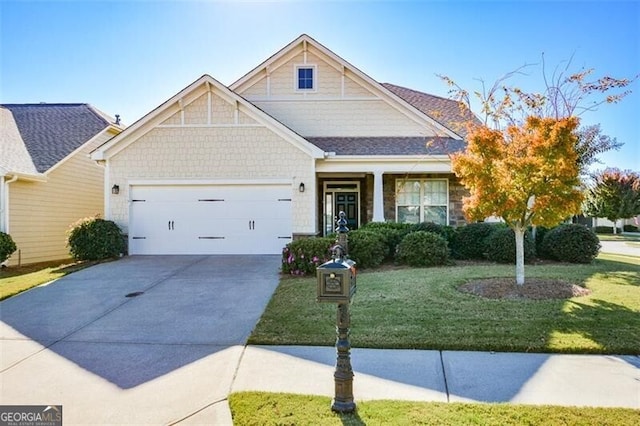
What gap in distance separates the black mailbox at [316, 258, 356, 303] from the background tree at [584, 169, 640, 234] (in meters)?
27.9

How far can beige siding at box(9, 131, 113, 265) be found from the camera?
12570 millimetres

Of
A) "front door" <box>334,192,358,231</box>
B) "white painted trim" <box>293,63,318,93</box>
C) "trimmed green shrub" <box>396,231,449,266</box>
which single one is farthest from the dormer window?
"trimmed green shrub" <box>396,231,449,266</box>

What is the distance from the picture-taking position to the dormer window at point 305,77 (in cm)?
1454

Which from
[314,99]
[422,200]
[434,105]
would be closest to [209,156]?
[314,99]

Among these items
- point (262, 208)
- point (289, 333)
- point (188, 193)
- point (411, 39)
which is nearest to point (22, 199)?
point (188, 193)

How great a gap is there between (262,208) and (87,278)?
5.02 metres

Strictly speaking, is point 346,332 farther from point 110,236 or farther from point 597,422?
→ point 110,236

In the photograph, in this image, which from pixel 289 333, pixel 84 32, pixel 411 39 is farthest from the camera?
pixel 411 39

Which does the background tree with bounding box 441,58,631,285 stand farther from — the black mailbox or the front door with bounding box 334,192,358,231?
the front door with bounding box 334,192,358,231

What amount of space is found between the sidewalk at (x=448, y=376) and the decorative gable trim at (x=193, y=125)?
846 centimetres

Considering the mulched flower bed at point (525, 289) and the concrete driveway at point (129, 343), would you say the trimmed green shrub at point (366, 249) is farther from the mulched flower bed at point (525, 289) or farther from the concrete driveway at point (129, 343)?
the mulched flower bed at point (525, 289)

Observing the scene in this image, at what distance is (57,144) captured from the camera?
48.9 feet

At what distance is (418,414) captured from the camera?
329 centimetres

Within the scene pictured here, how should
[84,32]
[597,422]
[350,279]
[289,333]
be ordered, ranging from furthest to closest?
[84,32], [289,333], [350,279], [597,422]
